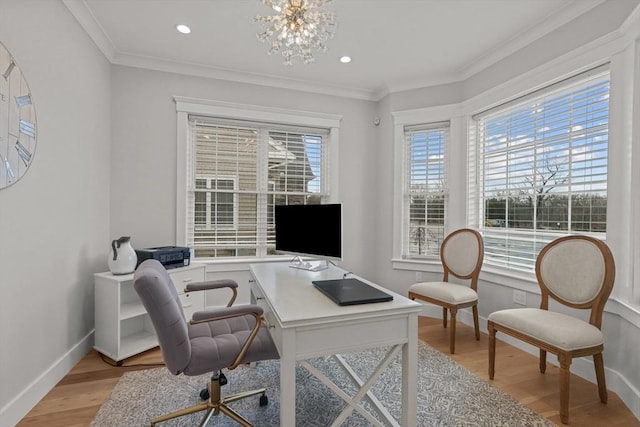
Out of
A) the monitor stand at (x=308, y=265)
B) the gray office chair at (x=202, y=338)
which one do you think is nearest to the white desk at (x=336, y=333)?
the gray office chair at (x=202, y=338)

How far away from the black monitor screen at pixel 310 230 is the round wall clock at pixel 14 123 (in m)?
1.61

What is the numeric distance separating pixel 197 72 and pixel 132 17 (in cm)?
82

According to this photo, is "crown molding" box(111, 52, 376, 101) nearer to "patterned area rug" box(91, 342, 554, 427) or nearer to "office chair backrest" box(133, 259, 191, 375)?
"office chair backrest" box(133, 259, 191, 375)

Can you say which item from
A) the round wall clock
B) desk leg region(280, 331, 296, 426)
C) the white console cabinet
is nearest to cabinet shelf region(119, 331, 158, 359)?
the white console cabinet

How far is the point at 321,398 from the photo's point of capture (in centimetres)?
197

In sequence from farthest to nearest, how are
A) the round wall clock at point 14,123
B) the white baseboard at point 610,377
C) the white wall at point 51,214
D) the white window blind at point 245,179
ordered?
1. the white window blind at point 245,179
2. the white baseboard at point 610,377
3. the white wall at point 51,214
4. the round wall clock at point 14,123

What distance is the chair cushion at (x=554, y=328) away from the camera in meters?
1.79

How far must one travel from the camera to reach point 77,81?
2.40 metres

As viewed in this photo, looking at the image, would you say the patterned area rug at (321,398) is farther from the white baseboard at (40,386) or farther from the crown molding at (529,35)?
the crown molding at (529,35)

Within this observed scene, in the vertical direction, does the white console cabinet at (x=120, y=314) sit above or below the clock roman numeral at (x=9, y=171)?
below

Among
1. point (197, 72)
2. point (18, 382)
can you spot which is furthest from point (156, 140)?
point (18, 382)

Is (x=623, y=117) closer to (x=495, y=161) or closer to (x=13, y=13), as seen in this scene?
(x=495, y=161)

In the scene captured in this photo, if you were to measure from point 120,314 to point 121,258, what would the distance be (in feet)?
1.44

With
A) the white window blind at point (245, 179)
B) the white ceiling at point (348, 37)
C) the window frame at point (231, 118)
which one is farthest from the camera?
the white window blind at point (245, 179)
